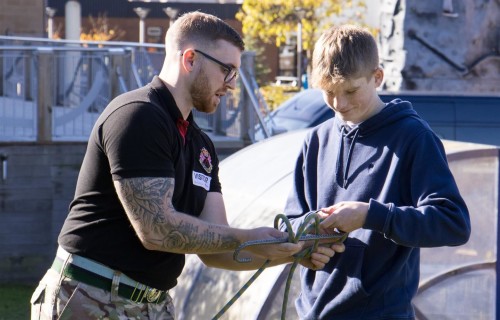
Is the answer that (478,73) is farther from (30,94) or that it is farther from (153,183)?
(153,183)

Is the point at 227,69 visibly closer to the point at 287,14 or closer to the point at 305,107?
the point at 305,107

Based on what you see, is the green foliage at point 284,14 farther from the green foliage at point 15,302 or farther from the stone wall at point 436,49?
the green foliage at point 15,302

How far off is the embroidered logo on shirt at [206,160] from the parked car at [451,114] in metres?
6.70

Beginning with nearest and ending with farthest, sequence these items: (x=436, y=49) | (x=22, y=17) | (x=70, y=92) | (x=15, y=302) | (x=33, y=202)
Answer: (x=15, y=302) → (x=33, y=202) → (x=70, y=92) → (x=436, y=49) → (x=22, y=17)

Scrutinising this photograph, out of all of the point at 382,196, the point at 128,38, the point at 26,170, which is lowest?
the point at 128,38

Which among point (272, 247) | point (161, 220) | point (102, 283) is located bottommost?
point (102, 283)

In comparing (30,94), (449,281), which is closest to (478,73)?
(30,94)

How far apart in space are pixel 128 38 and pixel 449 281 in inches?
1694

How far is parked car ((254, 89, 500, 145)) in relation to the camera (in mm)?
10414

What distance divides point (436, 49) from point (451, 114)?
2.92 meters

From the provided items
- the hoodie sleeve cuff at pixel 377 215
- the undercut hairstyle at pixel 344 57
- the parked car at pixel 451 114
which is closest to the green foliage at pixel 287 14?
the parked car at pixel 451 114

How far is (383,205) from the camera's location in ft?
11.1

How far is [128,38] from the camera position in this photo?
47219 millimetres

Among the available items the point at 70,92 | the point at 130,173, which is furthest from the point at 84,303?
the point at 70,92
